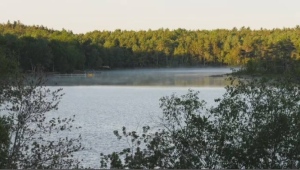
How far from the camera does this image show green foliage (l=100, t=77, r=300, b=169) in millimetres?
7074

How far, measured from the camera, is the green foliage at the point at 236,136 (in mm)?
7074

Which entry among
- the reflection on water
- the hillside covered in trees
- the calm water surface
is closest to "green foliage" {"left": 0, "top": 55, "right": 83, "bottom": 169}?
the calm water surface

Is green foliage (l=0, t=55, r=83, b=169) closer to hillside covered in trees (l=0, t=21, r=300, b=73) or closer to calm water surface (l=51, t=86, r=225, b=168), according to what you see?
calm water surface (l=51, t=86, r=225, b=168)

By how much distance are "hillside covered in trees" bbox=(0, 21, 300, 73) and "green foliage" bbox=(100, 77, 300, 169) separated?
6124cm

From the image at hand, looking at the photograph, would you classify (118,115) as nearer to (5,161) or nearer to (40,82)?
(40,82)

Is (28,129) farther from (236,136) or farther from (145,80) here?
(145,80)

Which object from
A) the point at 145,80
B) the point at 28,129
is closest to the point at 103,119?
the point at 28,129

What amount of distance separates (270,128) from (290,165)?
538mm

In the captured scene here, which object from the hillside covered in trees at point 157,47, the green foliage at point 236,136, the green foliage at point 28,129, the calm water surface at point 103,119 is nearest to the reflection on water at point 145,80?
the hillside covered in trees at point 157,47

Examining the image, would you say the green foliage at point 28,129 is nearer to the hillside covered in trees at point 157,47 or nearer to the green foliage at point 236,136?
the green foliage at point 236,136

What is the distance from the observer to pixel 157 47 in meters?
104

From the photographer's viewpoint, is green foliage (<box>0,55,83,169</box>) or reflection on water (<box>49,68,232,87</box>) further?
reflection on water (<box>49,68,232,87</box>)

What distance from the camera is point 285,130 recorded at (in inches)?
285

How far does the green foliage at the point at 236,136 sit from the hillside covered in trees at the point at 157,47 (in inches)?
2411
